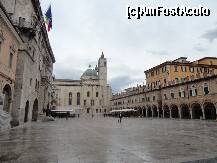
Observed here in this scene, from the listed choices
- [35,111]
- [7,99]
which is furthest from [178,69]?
[7,99]

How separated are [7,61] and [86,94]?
233ft

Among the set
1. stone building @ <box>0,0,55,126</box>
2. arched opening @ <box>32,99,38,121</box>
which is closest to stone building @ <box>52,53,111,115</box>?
arched opening @ <box>32,99,38,121</box>

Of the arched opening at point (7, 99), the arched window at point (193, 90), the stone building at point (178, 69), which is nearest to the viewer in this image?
the arched opening at point (7, 99)

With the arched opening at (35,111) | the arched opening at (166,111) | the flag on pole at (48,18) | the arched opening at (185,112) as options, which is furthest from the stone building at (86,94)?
the flag on pole at (48,18)

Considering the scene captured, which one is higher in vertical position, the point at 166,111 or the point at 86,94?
the point at 86,94

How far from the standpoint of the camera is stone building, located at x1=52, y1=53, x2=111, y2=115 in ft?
283

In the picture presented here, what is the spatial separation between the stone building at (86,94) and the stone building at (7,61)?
222ft

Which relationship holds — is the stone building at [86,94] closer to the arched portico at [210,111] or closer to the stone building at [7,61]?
the arched portico at [210,111]

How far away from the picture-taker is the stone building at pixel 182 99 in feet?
115

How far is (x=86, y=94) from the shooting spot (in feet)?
286

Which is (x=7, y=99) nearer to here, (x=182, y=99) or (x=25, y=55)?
(x=25, y=55)

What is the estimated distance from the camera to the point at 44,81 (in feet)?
108

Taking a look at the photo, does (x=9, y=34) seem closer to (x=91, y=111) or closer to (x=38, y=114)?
(x=38, y=114)

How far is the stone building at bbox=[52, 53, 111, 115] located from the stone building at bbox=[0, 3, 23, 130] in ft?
222
